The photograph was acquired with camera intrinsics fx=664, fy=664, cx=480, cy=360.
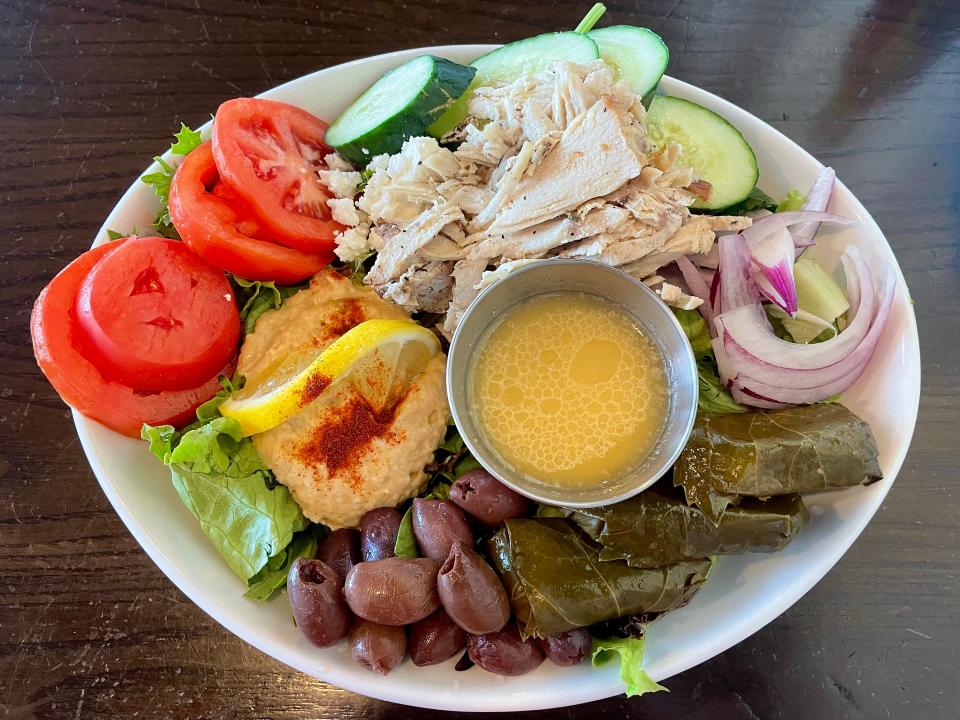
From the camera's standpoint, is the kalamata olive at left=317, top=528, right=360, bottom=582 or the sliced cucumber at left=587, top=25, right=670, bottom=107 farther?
the sliced cucumber at left=587, top=25, right=670, bottom=107

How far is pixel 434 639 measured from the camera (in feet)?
6.31

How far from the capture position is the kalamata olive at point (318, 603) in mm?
1843

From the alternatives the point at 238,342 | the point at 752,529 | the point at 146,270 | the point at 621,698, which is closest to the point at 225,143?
the point at 146,270

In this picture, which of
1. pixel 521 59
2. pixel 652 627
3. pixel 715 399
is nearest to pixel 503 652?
pixel 652 627

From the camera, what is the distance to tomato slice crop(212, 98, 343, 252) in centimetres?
212

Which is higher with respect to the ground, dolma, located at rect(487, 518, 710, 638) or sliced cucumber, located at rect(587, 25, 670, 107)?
sliced cucumber, located at rect(587, 25, 670, 107)

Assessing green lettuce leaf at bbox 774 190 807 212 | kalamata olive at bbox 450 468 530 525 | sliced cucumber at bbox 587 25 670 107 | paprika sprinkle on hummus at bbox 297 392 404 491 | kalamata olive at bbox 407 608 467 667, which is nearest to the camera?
kalamata olive at bbox 407 608 467 667

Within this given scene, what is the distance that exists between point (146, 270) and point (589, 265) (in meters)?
1.38

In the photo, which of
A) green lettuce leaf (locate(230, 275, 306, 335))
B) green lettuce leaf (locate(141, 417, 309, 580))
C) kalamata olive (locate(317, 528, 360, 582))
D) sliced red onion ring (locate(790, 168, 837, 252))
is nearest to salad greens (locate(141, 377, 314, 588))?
green lettuce leaf (locate(141, 417, 309, 580))

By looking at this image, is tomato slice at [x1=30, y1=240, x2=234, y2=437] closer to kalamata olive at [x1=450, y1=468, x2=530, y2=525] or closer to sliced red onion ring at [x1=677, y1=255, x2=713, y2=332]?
kalamata olive at [x1=450, y1=468, x2=530, y2=525]

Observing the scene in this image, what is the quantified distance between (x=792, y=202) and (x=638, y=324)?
0.77 meters

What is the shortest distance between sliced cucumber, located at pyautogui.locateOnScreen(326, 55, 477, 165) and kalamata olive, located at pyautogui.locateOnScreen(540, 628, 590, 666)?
165 centimetres

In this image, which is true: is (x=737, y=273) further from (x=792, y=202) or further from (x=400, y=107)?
(x=400, y=107)

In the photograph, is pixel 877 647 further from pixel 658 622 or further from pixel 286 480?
pixel 286 480
